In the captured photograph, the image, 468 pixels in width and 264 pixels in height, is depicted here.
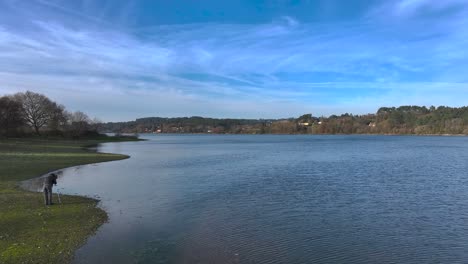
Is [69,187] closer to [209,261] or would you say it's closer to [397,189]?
[209,261]

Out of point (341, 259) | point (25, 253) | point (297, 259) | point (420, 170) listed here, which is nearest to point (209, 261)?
point (297, 259)

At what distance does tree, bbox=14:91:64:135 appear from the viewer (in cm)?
13725

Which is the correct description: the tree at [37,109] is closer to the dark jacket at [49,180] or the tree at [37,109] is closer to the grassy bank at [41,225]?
the grassy bank at [41,225]

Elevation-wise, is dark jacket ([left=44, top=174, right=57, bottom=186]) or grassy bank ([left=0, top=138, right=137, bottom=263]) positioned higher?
dark jacket ([left=44, top=174, right=57, bottom=186])

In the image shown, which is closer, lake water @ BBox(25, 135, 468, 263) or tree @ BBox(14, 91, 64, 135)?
lake water @ BBox(25, 135, 468, 263)

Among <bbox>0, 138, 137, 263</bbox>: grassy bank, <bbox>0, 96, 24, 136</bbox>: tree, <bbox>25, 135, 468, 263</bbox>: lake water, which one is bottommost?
<bbox>25, 135, 468, 263</bbox>: lake water

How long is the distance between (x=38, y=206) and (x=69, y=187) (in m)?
10.8

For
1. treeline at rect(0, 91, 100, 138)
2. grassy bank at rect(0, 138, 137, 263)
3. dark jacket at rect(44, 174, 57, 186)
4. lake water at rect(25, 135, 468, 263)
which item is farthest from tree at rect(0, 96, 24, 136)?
dark jacket at rect(44, 174, 57, 186)

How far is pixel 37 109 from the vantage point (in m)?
139

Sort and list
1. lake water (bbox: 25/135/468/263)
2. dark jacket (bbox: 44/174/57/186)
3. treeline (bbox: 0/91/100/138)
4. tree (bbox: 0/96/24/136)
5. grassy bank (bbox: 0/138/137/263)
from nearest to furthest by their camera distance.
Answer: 1. grassy bank (bbox: 0/138/137/263)
2. lake water (bbox: 25/135/468/263)
3. dark jacket (bbox: 44/174/57/186)
4. tree (bbox: 0/96/24/136)
5. treeline (bbox: 0/91/100/138)

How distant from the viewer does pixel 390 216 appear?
23.7 metres

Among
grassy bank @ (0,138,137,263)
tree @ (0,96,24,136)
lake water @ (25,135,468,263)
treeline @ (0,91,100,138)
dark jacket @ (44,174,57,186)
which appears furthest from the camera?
treeline @ (0,91,100,138)

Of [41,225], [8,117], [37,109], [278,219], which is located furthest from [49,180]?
[37,109]

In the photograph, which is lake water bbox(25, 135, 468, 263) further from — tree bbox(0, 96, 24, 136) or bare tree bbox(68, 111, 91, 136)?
bare tree bbox(68, 111, 91, 136)
